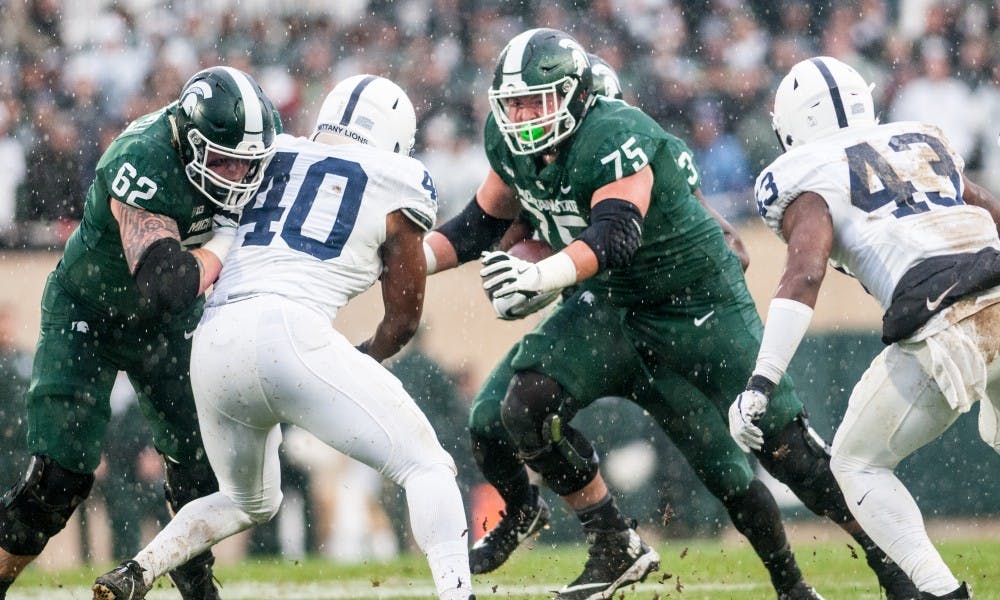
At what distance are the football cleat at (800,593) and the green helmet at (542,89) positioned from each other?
174 cm

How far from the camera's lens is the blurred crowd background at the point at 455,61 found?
860 cm

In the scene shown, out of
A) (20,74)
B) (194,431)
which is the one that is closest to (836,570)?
(194,431)

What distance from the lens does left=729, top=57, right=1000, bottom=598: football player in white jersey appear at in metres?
3.89

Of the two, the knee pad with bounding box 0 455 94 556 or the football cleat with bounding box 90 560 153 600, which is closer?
the football cleat with bounding box 90 560 153 600

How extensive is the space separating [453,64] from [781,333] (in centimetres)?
554

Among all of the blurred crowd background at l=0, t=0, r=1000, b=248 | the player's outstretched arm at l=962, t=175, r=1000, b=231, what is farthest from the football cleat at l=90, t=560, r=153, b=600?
the blurred crowd background at l=0, t=0, r=1000, b=248

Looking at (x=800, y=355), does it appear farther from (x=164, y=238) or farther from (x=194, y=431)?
(x=164, y=238)

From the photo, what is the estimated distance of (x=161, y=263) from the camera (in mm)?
3842

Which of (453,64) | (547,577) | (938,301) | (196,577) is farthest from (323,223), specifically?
(453,64)

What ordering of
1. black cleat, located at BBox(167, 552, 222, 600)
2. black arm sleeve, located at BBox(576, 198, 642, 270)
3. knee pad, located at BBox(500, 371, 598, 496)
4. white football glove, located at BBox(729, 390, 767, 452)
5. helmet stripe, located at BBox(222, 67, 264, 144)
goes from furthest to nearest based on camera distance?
black cleat, located at BBox(167, 552, 222, 600)
knee pad, located at BBox(500, 371, 598, 496)
black arm sleeve, located at BBox(576, 198, 642, 270)
helmet stripe, located at BBox(222, 67, 264, 144)
white football glove, located at BBox(729, 390, 767, 452)

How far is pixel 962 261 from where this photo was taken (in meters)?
3.94

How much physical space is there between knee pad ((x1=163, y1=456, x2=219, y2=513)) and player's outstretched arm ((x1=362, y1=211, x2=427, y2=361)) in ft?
2.83

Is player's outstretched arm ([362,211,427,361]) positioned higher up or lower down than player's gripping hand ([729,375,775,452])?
higher up

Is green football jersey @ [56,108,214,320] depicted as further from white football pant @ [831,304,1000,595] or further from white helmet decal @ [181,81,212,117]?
white football pant @ [831,304,1000,595]
